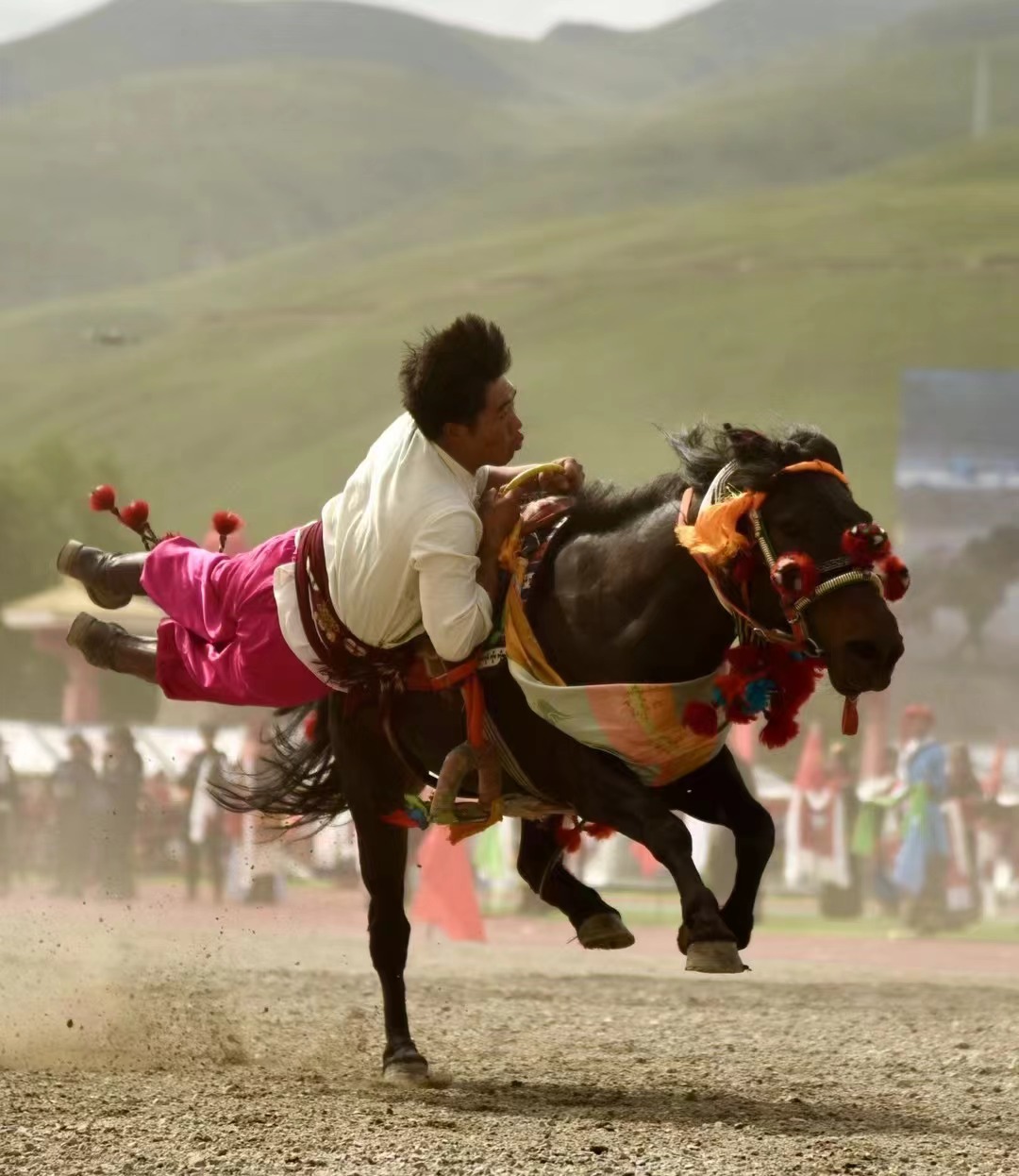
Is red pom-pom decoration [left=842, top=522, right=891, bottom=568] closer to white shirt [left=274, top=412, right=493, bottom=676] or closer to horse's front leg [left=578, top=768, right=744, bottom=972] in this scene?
horse's front leg [left=578, top=768, right=744, bottom=972]

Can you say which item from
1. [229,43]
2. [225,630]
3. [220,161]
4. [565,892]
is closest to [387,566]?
[225,630]

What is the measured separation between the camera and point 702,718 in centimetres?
571

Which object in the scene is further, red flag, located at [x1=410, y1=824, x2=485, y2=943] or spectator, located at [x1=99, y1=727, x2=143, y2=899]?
spectator, located at [x1=99, y1=727, x2=143, y2=899]

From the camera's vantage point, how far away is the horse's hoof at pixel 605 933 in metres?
6.25

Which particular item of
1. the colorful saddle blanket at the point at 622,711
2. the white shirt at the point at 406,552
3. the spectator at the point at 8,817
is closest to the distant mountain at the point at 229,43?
the spectator at the point at 8,817

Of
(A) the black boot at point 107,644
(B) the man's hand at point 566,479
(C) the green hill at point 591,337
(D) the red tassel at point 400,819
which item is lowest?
(D) the red tassel at point 400,819

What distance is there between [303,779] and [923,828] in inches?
399

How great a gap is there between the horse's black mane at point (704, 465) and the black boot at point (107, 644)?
70.2 inches

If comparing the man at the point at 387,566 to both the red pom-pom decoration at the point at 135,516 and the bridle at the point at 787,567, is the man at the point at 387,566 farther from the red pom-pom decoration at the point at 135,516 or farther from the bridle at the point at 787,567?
the bridle at the point at 787,567

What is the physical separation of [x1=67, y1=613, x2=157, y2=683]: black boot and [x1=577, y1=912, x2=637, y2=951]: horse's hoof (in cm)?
184

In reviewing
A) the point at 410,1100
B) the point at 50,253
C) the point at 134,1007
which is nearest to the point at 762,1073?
the point at 410,1100

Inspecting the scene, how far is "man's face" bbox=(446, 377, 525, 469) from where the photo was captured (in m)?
6.30

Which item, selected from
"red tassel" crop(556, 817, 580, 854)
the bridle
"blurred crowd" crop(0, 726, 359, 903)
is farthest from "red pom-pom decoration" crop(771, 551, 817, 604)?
"blurred crowd" crop(0, 726, 359, 903)

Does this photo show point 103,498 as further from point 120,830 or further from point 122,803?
point 120,830
